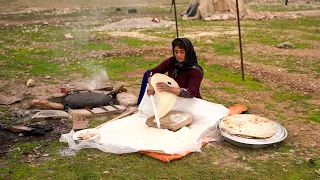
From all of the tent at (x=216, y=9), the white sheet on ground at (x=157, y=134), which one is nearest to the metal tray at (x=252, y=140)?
the white sheet on ground at (x=157, y=134)

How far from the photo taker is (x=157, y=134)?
400 centimetres

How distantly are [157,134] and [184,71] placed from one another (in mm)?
1055

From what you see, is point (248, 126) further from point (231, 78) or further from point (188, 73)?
point (231, 78)

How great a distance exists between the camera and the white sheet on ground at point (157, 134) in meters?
3.78

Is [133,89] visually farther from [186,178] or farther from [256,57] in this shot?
[256,57]

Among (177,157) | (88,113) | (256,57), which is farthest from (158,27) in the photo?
(177,157)

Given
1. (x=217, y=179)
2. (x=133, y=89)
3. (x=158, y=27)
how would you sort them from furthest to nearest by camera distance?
(x=158, y=27), (x=133, y=89), (x=217, y=179)

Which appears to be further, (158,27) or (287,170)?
(158,27)

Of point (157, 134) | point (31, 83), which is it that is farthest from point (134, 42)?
point (157, 134)

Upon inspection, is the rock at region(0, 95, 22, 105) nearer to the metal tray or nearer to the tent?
the metal tray

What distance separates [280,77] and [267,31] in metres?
6.68

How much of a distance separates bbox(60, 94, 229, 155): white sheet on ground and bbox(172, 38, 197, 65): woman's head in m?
0.52

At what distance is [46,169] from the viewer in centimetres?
347

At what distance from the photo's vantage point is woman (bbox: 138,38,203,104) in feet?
14.2
